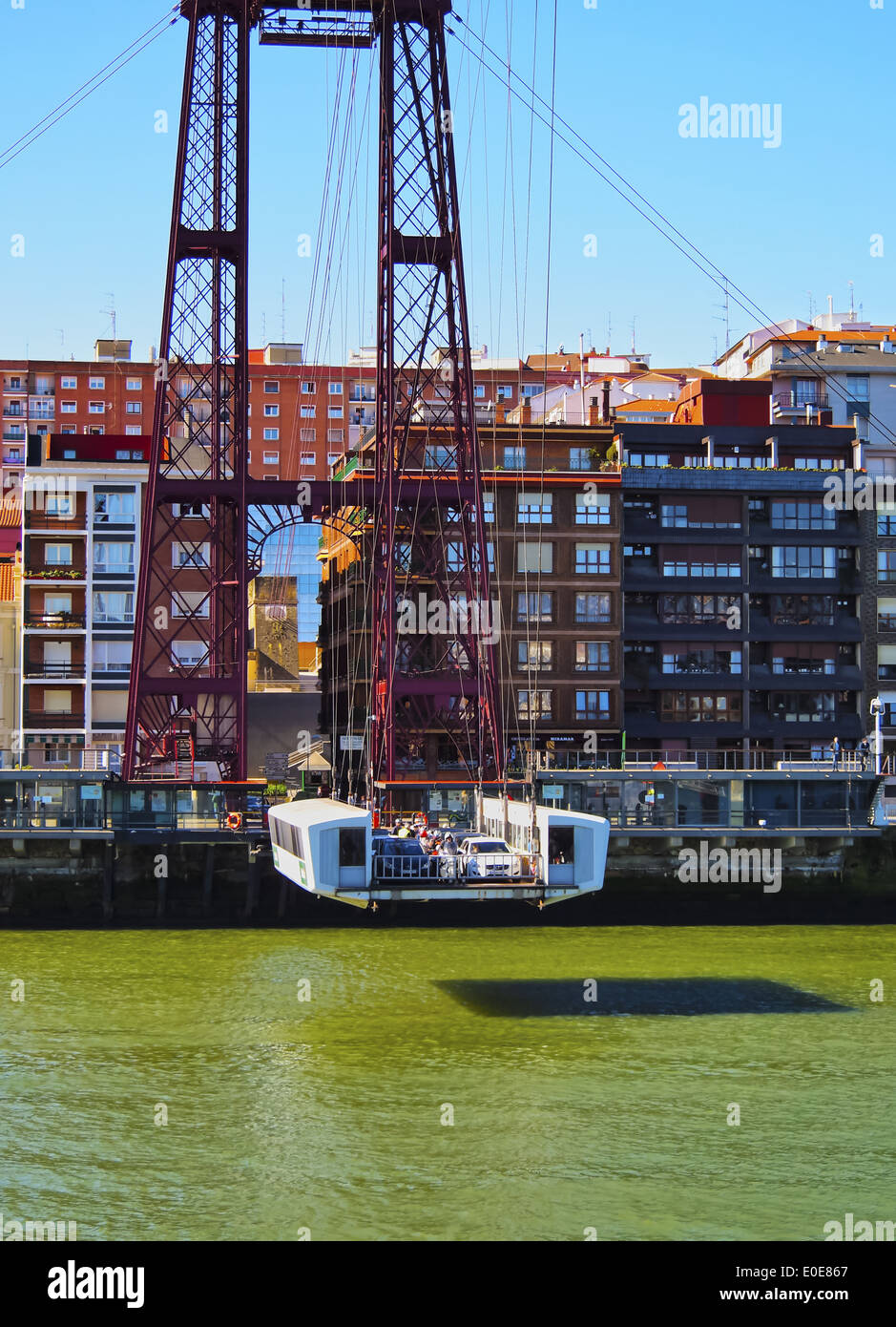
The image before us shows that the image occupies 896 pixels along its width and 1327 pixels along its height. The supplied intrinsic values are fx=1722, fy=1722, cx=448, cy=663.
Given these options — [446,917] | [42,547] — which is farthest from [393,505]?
[42,547]

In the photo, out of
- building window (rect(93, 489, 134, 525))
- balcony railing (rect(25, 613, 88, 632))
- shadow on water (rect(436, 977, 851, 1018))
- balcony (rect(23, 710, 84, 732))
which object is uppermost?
building window (rect(93, 489, 134, 525))

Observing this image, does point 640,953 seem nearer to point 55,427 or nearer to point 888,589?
point 888,589

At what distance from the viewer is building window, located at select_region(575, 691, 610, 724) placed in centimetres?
6981

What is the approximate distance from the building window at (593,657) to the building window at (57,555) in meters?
20.7

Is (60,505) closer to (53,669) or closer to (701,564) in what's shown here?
(53,669)

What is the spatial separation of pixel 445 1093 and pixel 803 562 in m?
50.2

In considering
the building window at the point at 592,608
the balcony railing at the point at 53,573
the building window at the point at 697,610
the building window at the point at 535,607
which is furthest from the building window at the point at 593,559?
the balcony railing at the point at 53,573

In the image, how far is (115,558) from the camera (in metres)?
68.2

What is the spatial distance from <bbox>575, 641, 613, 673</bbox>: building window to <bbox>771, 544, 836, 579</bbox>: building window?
849cm

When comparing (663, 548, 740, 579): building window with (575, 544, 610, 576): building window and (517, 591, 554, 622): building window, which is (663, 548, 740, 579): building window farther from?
(517, 591, 554, 622): building window

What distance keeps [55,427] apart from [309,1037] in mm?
92605

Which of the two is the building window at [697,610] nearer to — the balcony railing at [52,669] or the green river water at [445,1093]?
the balcony railing at [52,669]

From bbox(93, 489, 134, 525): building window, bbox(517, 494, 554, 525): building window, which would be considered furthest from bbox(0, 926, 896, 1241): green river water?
bbox(517, 494, 554, 525): building window

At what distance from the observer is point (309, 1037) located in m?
30.5
